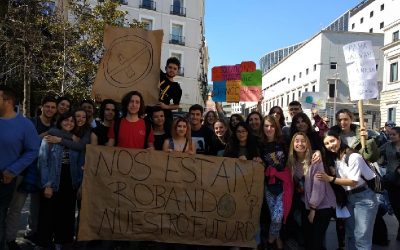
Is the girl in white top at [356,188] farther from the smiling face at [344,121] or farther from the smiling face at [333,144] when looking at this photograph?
the smiling face at [344,121]

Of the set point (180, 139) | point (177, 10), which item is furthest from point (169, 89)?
point (177, 10)

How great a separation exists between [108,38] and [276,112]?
2943mm

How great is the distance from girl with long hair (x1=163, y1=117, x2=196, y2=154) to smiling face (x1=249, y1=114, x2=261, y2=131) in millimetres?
1170

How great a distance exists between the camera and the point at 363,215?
497 centimetres

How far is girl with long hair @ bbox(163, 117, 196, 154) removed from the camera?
5.37 m

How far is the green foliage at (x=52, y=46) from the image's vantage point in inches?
705

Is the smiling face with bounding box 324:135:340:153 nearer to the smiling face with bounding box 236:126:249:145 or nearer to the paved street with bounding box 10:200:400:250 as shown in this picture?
the smiling face with bounding box 236:126:249:145

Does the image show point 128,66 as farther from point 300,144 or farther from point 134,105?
point 300,144

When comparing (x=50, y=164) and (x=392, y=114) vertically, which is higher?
(x=392, y=114)

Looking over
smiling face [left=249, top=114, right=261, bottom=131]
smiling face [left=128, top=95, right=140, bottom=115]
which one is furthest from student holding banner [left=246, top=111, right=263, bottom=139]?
smiling face [left=128, top=95, right=140, bottom=115]

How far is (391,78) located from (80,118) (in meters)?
44.2

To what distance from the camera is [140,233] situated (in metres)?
5.04

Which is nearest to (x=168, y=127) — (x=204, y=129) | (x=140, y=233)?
(x=204, y=129)

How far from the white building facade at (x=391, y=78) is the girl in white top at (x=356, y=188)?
40747 millimetres
